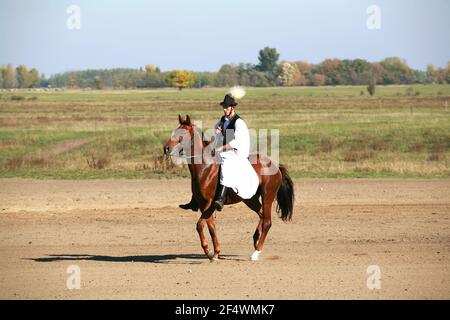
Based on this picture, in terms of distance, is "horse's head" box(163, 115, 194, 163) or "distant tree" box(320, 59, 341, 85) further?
"distant tree" box(320, 59, 341, 85)

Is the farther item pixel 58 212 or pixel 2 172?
pixel 2 172

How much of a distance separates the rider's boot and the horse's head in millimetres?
714

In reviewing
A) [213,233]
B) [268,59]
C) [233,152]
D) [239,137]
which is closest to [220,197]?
[213,233]

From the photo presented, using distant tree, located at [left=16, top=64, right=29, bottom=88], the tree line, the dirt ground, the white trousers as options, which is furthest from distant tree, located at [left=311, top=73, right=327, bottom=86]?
the white trousers

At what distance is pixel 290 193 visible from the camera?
1255 centimetres

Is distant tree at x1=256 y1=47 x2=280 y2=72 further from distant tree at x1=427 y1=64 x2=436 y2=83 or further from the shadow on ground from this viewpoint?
the shadow on ground

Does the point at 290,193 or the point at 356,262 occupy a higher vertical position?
the point at 290,193

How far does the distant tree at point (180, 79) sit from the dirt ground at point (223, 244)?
14742cm

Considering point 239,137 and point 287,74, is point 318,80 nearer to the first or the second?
point 287,74

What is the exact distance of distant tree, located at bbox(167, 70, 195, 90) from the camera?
549ft

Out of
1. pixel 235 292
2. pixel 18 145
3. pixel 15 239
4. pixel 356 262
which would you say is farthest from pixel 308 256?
pixel 18 145
